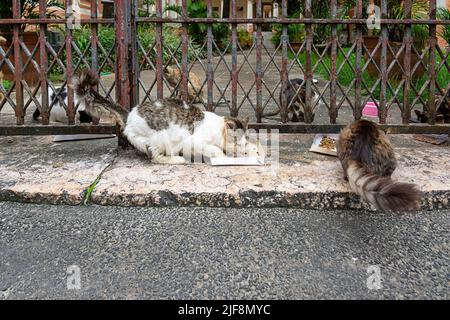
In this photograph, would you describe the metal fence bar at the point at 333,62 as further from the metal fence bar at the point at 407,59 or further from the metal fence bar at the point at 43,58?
the metal fence bar at the point at 43,58

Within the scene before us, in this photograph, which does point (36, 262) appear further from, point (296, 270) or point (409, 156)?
point (409, 156)

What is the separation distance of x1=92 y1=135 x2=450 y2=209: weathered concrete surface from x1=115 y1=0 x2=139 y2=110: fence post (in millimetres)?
500

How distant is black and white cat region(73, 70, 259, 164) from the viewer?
9.41ft

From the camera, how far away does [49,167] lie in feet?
9.15

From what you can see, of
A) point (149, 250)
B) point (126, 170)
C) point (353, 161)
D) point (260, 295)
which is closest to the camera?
point (260, 295)

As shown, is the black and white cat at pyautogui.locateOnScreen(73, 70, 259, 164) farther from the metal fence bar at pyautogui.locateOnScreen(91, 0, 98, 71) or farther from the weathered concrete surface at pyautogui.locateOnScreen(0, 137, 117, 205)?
the weathered concrete surface at pyautogui.locateOnScreen(0, 137, 117, 205)

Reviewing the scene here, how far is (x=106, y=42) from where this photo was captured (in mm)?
9836

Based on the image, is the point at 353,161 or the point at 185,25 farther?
the point at 185,25

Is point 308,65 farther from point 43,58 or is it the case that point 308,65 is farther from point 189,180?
point 43,58

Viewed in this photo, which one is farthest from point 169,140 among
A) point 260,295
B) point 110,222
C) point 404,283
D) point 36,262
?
point 404,283

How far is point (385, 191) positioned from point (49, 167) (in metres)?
2.13

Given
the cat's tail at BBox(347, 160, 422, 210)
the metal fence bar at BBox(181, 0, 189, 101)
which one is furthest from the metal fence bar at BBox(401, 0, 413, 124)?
the metal fence bar at BBox(181, 0, 189, 101)

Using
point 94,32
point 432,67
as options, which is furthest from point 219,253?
point 432,67

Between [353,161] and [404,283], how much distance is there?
2.64 ft
